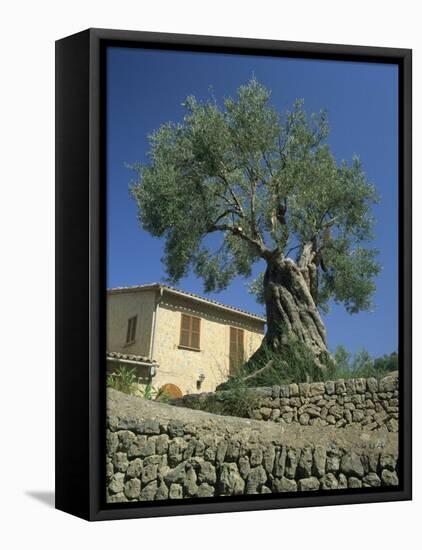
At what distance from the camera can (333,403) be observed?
15.1 m

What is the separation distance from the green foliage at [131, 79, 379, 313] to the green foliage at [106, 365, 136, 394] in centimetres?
115

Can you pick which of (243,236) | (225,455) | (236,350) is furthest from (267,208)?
(225,455)

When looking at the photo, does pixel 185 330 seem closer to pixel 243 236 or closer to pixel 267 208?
pixel 243 236

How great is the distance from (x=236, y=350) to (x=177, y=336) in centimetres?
71

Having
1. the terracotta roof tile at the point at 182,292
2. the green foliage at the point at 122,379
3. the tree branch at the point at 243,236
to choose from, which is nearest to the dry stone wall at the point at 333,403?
the terracotta roof tile at the point at 182,292

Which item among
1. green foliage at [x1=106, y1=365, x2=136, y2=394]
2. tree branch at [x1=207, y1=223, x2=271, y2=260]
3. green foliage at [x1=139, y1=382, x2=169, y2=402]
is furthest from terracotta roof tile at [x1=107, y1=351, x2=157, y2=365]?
tree branch at [x1=207, y1=223, x2=271, y2=260]

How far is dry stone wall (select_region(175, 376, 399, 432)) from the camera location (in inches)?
578

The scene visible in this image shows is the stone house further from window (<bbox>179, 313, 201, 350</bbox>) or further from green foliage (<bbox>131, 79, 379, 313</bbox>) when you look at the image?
green foliage (<bbox>131, 79, 379, 313</bbox>)

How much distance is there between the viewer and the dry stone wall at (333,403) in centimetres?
1468

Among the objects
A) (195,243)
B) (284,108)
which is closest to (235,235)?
(195,243)

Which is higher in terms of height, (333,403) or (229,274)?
(229,274)

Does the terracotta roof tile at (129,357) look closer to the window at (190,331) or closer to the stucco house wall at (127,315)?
the stucco house wall at (127,315)

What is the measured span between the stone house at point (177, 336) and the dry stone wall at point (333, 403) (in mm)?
382

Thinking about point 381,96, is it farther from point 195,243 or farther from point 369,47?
point 195,243
